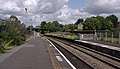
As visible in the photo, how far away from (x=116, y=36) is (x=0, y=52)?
25.7 m

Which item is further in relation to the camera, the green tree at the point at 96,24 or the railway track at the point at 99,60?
the green tree at the point at 96,24

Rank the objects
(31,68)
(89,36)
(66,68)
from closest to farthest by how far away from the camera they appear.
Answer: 1. (31,68)
2. (66,68)
3. (89,36)

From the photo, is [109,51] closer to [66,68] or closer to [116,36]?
[66,68]

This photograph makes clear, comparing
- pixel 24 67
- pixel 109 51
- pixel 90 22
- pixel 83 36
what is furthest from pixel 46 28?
pixel 24 67

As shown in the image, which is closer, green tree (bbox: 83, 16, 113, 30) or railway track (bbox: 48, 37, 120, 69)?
railway track (bbox: 48, 37, 120, 69)

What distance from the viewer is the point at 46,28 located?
198500 mm

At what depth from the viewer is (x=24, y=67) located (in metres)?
14.6

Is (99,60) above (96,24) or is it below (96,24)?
below

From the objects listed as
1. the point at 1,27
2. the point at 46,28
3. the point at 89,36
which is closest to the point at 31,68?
the point at 1,27

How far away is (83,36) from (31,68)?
2377 inches

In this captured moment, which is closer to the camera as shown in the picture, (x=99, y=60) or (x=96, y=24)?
(x=99, y=60)

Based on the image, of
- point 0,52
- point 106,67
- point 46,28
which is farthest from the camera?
point 46,28

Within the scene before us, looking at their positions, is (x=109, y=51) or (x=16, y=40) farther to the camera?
(x=16, y=40)

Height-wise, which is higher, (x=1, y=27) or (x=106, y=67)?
(x=1, y=27)
